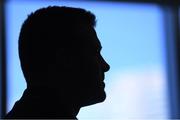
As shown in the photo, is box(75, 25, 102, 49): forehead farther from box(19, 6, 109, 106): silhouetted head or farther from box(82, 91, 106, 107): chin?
box(82, 91, 106, 107): chin

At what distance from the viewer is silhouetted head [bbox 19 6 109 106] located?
2.60 feet

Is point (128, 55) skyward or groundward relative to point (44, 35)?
groundward

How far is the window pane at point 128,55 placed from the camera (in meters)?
2.34

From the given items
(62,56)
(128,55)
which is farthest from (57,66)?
(128,55)

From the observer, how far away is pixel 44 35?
0.81 metres

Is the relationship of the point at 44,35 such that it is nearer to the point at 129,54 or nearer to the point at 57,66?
the point at 57,66

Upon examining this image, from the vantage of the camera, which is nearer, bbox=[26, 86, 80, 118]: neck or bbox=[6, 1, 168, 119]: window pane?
bbox=[26, 86, 80, 118]: neck

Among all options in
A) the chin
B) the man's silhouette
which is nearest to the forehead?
the man's silhouette

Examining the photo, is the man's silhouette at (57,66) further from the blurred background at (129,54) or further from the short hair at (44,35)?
the blurred background at (129,54)

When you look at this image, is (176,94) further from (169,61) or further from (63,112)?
(63,112)

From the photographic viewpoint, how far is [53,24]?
817 mm

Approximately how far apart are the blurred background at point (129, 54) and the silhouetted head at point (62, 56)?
1.41 metres

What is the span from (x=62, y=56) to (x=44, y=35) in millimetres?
57

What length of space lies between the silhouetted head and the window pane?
4.82ft
